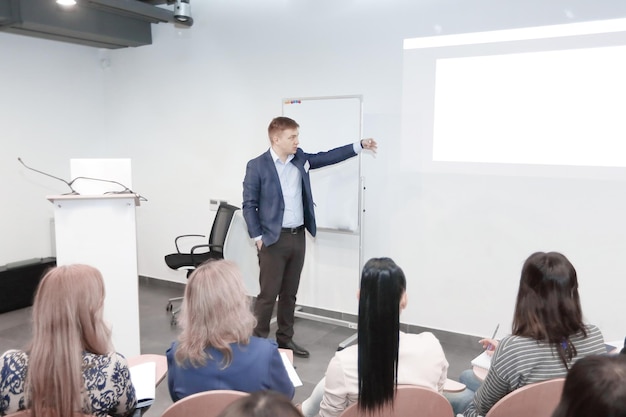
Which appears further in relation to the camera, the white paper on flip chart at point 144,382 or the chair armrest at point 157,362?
the chair armrest at point 157,362

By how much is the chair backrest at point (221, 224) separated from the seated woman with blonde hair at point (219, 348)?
291 cm

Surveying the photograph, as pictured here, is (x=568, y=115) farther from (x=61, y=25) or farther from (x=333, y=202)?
(x=61, y=25)

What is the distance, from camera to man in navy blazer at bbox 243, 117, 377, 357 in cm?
365

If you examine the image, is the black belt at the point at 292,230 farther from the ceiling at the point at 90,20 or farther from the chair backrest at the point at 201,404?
the ceiling at the point at 90,20

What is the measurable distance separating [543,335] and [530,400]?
9.9 inches

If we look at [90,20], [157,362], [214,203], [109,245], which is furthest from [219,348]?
[90,20]

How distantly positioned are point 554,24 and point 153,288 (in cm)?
470

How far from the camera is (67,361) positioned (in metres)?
1.48

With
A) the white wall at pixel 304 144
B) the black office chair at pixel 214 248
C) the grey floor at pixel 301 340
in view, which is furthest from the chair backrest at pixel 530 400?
the black office chair at pixel 214 248

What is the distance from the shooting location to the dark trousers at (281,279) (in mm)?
3689

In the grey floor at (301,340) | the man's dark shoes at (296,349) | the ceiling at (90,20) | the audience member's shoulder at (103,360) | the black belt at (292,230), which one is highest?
the ceiling at (90,20)

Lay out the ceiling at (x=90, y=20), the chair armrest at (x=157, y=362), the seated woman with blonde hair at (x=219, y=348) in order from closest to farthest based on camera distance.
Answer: the seated woman with blonde hair at (x=219, y=348)
the chair armrest at (x=157, y=362)
the ceiling at (x=90, y=20)

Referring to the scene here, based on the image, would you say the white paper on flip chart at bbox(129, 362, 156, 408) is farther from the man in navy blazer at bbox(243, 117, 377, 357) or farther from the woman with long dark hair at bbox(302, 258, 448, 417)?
the man in navy blazer at bbox(243, 117, 377, 357)

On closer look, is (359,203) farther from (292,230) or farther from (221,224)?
(221,224)
